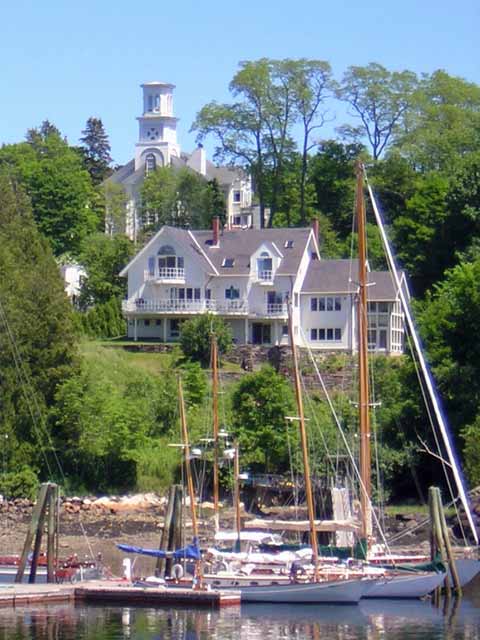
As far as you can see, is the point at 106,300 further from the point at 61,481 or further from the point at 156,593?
the point at 156,593

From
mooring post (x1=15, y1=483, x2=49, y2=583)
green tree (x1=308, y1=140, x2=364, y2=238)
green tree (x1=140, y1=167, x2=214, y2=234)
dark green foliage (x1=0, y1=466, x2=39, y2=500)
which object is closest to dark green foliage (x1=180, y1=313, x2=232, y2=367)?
dark green foliage (x1=0, y1=466, x2=39, y2=500)

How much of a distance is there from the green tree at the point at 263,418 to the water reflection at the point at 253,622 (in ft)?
75.0

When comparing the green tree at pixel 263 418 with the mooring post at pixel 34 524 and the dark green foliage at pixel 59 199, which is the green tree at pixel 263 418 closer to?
the mooring post at pixel 34 524

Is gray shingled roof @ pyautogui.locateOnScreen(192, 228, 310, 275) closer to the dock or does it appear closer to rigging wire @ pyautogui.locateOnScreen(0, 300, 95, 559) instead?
rigging wire @ pyautogui.locateOnScreen(0, 300, 95, 559)

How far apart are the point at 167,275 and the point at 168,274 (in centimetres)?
10

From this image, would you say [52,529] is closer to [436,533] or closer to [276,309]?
[436,533]

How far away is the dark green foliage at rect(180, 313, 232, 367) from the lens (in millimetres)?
79500

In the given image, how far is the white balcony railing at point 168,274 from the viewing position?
87.4 metres

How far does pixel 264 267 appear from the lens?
8638 cm

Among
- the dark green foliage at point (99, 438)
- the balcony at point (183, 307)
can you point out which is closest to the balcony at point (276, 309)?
the balcony at point (183, 307)

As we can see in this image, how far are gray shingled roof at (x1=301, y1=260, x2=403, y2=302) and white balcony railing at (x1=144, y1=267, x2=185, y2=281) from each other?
6.93 meters

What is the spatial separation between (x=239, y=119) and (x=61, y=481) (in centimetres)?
3962

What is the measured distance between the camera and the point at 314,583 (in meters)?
44.5

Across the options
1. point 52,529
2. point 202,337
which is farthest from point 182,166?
point 52,529
